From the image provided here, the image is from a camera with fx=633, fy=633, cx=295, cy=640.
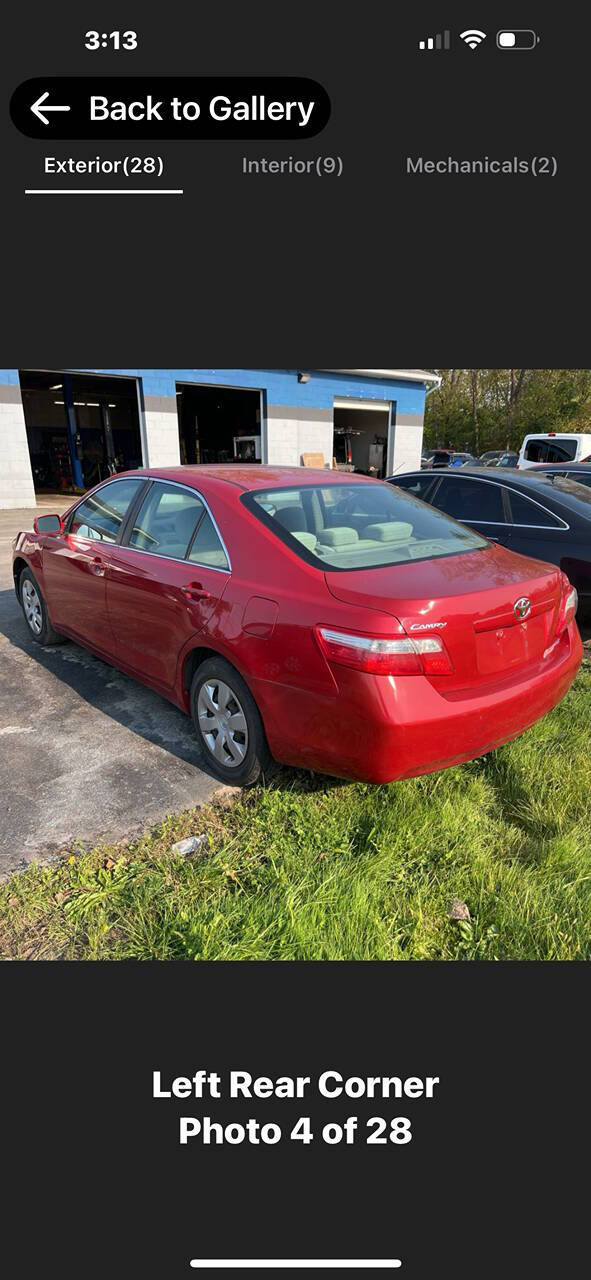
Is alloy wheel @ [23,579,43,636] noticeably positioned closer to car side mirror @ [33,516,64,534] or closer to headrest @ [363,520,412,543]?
car side mirror @ [33,516,64,534]

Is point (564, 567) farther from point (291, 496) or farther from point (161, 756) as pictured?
point (161, 756)

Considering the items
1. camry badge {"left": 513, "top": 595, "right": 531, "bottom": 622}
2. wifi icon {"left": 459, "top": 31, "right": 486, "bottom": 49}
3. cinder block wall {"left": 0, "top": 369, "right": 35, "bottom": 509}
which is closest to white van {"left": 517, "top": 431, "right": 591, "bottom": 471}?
cinder block wall {"left": 0, "top": 369, "right": 35, "bottom": 509}

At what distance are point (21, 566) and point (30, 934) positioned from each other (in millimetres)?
3970

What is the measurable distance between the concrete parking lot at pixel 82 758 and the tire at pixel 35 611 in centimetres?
22

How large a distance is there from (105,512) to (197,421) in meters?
21.0

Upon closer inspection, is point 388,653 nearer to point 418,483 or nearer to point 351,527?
point 351,527

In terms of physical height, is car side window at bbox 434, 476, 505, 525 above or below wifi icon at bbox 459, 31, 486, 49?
below

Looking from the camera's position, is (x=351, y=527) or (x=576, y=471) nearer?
(x=351, y=527)

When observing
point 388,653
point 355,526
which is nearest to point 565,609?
point 355,526

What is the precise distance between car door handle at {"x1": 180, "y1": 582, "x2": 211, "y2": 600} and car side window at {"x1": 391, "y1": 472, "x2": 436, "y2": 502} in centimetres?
342

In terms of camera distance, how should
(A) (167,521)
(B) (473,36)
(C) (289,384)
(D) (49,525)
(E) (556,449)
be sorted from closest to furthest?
(B) (473,36)
(A) (167,521)
(D) (49,525)
(E) (556,449)
(C) (289,384)

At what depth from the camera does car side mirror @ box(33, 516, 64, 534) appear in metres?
4.68

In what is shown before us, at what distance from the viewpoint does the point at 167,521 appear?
11.8 ft
